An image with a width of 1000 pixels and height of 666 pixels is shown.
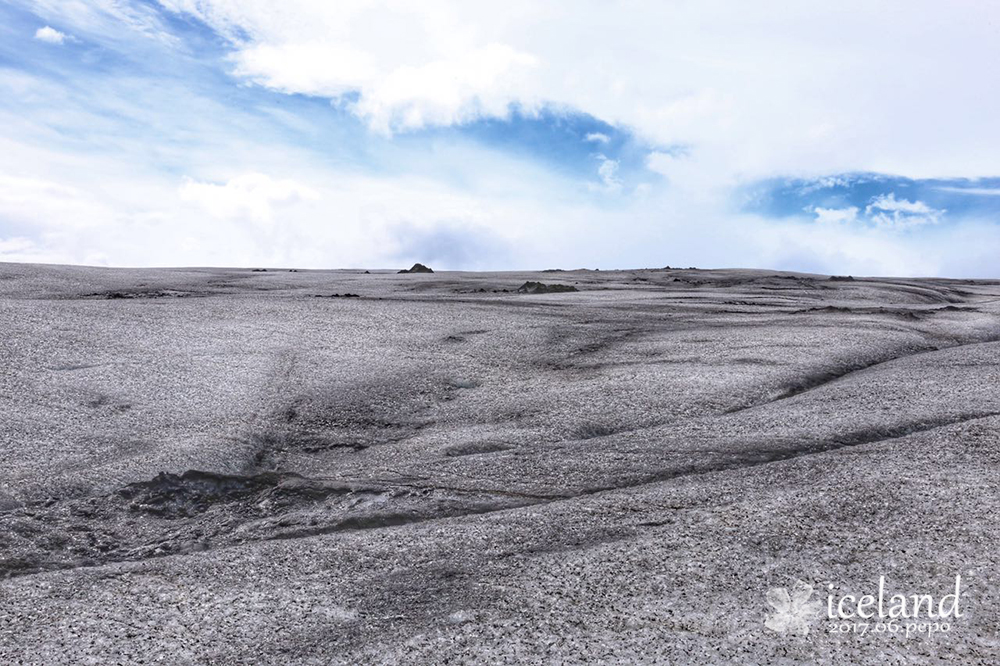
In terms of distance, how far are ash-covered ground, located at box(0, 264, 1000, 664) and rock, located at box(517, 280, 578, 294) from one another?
364 cm

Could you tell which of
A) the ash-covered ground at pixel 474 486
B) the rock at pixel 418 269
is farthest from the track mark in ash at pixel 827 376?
the rock at pixel 418 269

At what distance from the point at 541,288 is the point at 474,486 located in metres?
7.29

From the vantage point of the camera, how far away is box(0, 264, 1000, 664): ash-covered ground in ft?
9.18

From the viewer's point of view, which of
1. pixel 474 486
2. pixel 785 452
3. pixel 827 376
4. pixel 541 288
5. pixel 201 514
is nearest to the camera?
pixel 201 514

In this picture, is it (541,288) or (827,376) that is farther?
(541,288)

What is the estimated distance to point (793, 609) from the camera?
112 inches

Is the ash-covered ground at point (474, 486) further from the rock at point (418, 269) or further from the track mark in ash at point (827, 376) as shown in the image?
the rock at point (418, 269)

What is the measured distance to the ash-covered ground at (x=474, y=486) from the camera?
280 centimetres

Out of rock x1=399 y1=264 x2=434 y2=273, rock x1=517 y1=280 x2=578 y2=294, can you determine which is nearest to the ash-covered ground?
rock x1=517 y1=280 x2=578 y2=294

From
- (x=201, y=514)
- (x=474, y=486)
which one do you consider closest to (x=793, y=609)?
(x=474, y=486)

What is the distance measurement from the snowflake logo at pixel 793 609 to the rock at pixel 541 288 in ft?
26.5

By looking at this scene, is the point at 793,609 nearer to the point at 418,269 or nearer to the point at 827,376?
the point at 827,376

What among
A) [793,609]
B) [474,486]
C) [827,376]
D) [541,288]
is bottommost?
[793,609]

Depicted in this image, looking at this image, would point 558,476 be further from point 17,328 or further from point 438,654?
point 17,328
